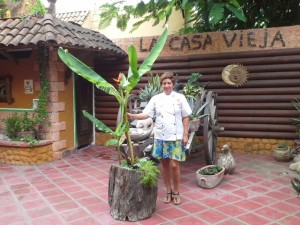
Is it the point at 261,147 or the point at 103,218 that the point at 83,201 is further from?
the point at 261,147

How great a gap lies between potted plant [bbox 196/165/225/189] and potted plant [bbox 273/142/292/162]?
6.34 ft

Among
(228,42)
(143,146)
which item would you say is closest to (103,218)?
(143,146)

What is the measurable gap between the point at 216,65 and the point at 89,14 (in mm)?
8490

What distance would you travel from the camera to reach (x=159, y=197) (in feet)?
14.3

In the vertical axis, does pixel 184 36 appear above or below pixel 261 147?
above

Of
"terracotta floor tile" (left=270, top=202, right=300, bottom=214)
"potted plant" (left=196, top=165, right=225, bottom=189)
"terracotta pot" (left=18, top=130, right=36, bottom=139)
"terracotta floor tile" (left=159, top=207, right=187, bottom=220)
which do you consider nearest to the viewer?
"terracotta floor tile" (left=159, top=207, right=187, bottom=220)

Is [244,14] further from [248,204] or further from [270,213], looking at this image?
[270,213]

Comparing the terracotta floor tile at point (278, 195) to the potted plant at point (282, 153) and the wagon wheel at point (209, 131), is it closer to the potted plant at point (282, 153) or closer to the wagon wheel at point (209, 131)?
the wagon wheel at point (209, 131)

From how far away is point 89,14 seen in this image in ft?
44.1

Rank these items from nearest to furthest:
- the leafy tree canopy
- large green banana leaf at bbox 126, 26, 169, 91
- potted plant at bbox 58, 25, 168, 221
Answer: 1. large green banana leaf at bbox 126, 26, 169, 91
2. potted plant at bbox 58, 25, 168, 221
3. the leafy tree canopy

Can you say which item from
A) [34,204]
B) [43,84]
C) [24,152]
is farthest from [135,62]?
[24,152]

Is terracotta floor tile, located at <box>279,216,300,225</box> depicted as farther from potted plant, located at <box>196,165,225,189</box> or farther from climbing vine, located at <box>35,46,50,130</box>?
climbing vine, located at <box>35,46,50,130</box>

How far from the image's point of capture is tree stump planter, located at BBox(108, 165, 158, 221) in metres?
3.52

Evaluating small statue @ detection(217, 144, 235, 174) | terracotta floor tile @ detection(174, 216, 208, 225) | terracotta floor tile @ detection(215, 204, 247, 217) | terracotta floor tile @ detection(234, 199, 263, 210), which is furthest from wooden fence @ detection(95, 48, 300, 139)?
terracotta floor tile @ detection(174, 216, 208, 225)
